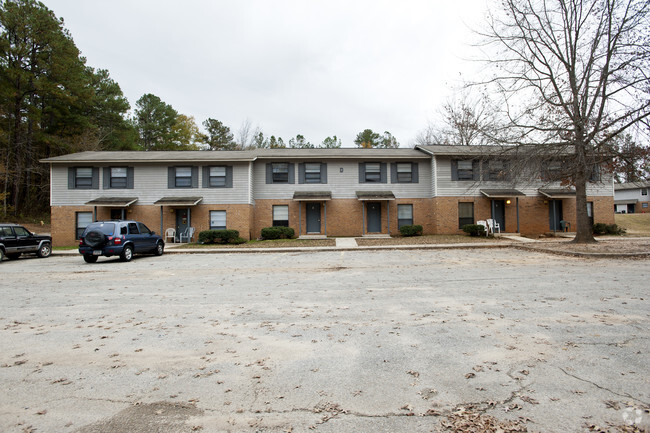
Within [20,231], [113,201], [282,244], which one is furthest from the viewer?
[113,201]

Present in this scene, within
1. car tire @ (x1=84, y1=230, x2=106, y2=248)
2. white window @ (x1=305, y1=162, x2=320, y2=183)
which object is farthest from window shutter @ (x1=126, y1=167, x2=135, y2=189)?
white window @ (x1=305, y1=162, x2=320, y2=183)

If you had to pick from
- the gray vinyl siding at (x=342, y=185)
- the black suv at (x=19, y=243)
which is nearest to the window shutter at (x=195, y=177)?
the gray vinyl siding at (x=342, y=185)

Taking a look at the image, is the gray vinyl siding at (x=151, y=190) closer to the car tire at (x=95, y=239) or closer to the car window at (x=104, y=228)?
the car window at (x=104, y=228)

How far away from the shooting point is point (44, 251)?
1773cm

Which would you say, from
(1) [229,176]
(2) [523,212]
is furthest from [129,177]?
(2) [523,212]

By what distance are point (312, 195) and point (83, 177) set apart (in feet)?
51.2

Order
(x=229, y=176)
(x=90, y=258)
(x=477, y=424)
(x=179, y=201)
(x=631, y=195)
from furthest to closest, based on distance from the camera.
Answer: (x=631, y=195) < (x=229, y=176) < (x=179, y=201) < (x=90, y=258) < (x=477, y=424)

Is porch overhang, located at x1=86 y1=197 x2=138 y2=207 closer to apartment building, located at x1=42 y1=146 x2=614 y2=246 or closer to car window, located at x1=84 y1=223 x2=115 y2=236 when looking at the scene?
apartment building, located at x1=42 y1=146 x2=614 y2=246

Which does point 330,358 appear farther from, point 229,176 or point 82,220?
point 82,220

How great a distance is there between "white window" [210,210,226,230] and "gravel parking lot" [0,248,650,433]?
15.1 meters

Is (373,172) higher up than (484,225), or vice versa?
(373,172)

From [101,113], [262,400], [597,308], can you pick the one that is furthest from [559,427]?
[101,113]

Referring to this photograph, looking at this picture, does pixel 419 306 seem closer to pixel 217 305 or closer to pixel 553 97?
pixel 217 305

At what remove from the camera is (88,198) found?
77.7 feet
